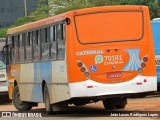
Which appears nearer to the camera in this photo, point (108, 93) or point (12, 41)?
point (108, 93)

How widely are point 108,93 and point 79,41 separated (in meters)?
1.51

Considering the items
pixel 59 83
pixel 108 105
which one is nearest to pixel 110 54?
pixel 59 83

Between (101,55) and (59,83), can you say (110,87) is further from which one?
(59,83)

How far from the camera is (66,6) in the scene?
5741 cm

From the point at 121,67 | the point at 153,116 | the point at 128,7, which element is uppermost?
the point at 128,7

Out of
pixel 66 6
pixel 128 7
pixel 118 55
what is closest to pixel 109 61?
pixel 118 55

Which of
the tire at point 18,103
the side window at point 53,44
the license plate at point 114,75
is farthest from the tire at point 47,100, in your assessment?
the tire at point 18,103

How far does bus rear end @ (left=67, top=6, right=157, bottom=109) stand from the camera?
15.5 m

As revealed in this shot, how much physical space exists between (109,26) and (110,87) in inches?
62.8

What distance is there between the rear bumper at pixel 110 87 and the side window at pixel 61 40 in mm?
1043

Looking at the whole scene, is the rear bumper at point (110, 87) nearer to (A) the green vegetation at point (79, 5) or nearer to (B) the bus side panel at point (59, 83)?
(B) the bus side panel at point (59, 83)

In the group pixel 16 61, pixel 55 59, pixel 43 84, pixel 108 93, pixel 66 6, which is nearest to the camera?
pixel 108 93

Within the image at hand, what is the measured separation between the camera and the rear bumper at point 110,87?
1541 centimetres

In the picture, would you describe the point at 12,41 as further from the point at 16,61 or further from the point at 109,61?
the point at 109,61
